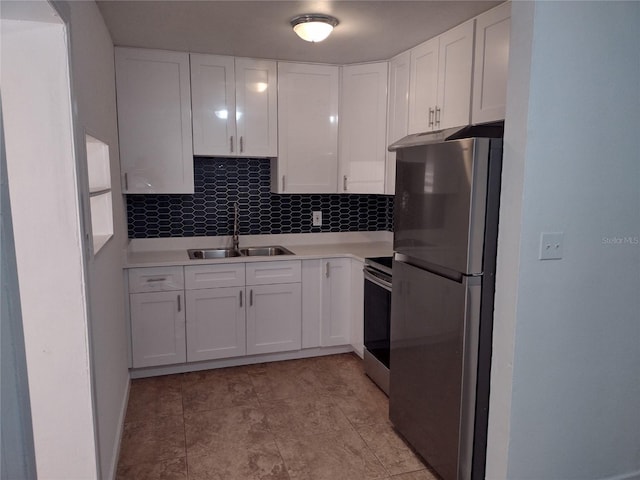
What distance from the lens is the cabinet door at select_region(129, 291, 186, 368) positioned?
3.05m

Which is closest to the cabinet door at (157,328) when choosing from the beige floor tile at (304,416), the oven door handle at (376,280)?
the beige floor tile at (304,416)

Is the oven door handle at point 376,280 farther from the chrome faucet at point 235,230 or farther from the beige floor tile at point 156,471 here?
the beige floor tile at point 156,471

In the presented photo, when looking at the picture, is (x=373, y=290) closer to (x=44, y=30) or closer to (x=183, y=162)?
(x=183, y=162)

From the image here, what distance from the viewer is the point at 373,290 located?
3.05m

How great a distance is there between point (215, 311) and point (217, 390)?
0.55 metres

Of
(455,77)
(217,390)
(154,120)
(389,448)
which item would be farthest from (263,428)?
(455,77)

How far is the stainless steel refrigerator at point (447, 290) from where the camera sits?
1797 mm

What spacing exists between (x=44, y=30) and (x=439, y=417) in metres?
2.18

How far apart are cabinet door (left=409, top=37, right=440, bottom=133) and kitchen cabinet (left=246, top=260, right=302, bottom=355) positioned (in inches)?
52.9

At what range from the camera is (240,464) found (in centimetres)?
223

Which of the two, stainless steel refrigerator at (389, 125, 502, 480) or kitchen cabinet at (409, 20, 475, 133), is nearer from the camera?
stainless steel refrigerator at (389, 125, 502, 480)

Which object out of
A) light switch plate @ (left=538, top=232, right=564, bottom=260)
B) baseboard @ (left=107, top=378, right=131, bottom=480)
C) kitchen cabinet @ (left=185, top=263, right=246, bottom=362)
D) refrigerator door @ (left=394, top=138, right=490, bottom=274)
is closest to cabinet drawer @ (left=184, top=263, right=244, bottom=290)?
kitchen cabinet @ (left=185, top=263, right=246, bottom=362)

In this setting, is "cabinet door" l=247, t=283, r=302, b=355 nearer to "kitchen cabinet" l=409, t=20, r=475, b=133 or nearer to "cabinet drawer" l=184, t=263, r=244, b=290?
"cabinet drawer" l=184, t=263, r=244, b=290

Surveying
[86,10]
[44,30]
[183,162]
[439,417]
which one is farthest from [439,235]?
[183,162]
